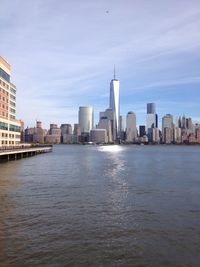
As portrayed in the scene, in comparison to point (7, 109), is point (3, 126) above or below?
below

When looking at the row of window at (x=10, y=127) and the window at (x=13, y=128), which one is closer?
the row of window at (x=10, y=127)

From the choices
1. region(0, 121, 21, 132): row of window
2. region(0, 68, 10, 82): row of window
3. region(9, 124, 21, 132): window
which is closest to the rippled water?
region(0, 121, 21, 132): row of window

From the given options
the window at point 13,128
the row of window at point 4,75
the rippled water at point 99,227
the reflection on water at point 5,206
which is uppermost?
the row of window at point 4,75

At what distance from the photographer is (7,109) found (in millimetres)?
140375

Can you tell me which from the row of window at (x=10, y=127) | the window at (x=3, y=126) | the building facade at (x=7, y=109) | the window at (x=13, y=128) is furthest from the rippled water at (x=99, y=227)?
the window at (x=13, y=128)

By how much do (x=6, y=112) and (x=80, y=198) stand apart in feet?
346

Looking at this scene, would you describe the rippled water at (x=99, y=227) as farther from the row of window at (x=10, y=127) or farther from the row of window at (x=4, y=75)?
the row of window at (x=4, y=75)

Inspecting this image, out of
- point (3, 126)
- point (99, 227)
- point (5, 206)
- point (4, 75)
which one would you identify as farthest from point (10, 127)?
point (99, 227)

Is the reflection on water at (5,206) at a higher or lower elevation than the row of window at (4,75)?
lower

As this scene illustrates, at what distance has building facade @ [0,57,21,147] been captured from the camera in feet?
419

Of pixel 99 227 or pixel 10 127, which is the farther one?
pixel 10 127

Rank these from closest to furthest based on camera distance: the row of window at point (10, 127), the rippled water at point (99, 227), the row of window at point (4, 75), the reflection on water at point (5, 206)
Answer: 1. the rippled water at point (99, 227)
2. the reflection on water at point (5, 206)
3. the row of window at point (10, 127)
4. the row of window at point (4, 75)

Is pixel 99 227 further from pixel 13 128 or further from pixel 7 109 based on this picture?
pixel 13 128

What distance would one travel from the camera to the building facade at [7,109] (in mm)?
127688
